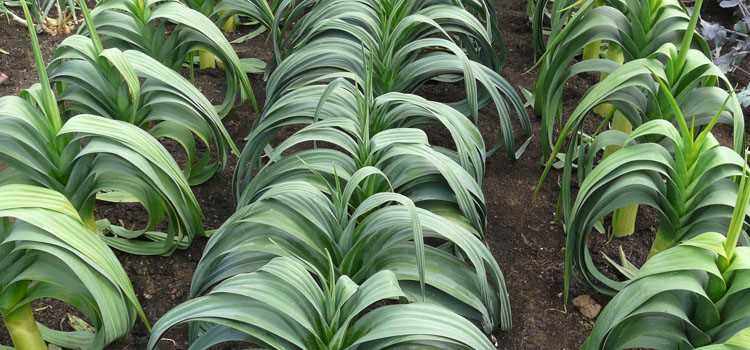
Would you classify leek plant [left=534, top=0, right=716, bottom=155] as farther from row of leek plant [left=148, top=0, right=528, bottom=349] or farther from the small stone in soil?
the small stone in soil

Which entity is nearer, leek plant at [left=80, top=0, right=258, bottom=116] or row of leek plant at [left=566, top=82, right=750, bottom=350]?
row of leek plant at [left=566, top=82, right=750, bottom=350]

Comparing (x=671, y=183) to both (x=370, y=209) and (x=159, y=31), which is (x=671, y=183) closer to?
(x=370, y=209)

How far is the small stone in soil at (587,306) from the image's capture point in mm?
1833

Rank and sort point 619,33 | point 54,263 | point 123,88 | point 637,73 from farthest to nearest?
point 619,33
point 123,88
point 637,73
point 54,263

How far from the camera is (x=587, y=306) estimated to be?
1.85 m

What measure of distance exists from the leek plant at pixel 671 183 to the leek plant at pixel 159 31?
3.10ft

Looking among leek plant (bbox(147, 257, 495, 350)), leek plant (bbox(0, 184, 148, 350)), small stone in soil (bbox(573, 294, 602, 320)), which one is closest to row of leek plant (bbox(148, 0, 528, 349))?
leek plant (bbox(147, 257, 495, 350))

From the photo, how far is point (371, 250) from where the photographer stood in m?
1.48

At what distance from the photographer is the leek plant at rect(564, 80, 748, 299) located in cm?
146

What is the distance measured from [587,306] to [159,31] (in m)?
1.23

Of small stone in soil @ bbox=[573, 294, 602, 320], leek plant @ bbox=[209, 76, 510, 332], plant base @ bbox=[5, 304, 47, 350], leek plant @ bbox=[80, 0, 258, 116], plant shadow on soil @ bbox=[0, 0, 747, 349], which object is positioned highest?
leek plant @ bbox=[80, 0, 258, 116]

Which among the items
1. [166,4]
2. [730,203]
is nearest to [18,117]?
[166,4]

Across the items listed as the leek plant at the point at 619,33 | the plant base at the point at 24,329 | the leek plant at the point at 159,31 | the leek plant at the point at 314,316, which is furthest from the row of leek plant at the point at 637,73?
the plant base at the point at 24,329

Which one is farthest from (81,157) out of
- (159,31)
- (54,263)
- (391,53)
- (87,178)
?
(391,53)
